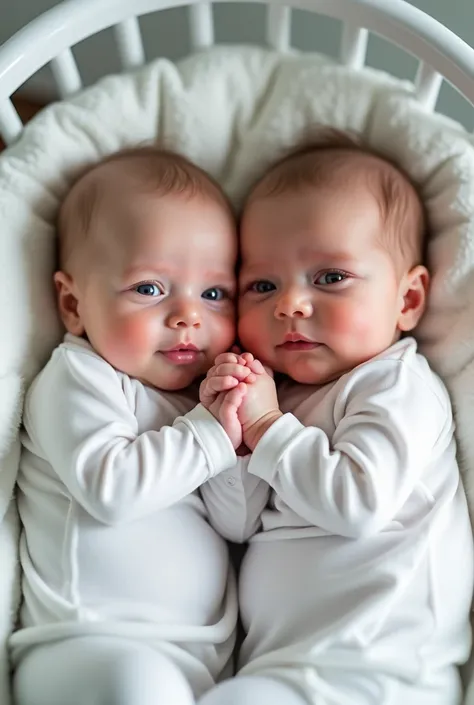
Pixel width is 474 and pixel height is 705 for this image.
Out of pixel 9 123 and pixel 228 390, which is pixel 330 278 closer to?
pixel 228 390

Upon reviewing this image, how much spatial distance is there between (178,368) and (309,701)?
0.41m

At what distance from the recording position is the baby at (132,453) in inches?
36.1

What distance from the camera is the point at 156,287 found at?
1019 millimetres

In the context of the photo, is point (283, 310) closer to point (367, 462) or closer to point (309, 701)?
point (367, 462)

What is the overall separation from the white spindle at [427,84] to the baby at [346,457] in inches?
4.2

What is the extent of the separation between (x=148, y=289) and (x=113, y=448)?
204 millimetres

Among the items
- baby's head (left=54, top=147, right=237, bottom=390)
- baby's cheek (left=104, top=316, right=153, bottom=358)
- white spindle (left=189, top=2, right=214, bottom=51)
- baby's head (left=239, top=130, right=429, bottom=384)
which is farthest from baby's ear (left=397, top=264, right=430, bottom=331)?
white spindle (left=189, top=2, right=214, bottom=51)

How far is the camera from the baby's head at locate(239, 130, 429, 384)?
100cm

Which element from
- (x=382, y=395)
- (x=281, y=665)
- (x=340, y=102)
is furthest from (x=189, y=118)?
(x=281, y=665)

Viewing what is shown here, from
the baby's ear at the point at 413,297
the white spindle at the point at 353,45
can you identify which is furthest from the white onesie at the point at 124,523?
the white spindle at the point at 353,45

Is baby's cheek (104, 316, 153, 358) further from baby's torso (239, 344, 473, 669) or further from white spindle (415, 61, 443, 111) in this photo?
white spindle (415, 61, 443, 111)

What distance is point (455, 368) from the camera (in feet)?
3.52

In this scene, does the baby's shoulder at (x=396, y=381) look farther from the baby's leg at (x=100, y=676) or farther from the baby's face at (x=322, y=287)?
the baby's leg at (x=100, y=676)

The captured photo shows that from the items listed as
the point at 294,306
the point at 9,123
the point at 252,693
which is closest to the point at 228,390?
the point at 294,306
